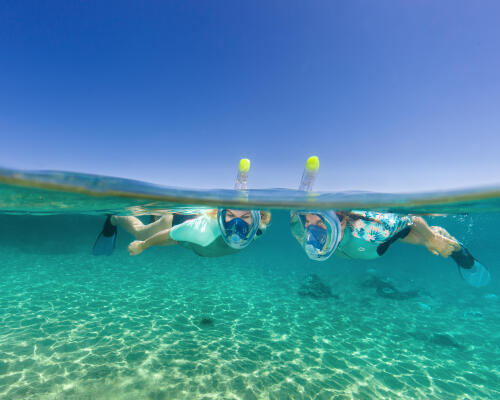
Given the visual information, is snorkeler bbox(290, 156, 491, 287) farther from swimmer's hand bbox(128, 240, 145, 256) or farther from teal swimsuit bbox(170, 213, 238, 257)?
swimmer's hand bbox(128, 240, 145, 256)

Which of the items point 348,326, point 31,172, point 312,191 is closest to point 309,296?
point 348,326

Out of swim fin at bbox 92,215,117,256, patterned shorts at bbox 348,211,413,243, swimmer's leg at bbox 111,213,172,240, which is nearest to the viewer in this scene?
patterned shorts at bbox 348,211,413,243

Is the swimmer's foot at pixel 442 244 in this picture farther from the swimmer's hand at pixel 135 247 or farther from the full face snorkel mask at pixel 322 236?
the swimmer's hand at pixel 135 247

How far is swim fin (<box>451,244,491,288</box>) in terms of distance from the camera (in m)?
5.27

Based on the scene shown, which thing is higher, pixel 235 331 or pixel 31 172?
pixel 31 172

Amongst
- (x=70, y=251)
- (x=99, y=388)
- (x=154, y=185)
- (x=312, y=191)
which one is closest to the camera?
(x=99, y=388)

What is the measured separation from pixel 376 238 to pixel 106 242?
8.65 metres

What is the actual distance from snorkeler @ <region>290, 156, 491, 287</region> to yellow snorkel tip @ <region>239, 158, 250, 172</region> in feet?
9.71

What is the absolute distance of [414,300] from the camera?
44.6 ft

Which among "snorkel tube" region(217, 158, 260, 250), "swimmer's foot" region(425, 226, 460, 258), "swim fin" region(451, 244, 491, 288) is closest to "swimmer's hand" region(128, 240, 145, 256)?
"snorkel tube" region(217, 158, 260, 250)

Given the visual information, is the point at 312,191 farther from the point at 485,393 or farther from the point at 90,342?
the point at 90,342

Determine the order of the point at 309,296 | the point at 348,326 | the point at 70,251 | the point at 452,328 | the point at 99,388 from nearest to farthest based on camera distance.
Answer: the point at 99,388
the point at 348,326
the point at 452,328
the point at 309,296
the point at 70,251

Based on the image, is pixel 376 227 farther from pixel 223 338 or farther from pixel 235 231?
pixel 223 338

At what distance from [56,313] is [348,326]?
37.9 feet
